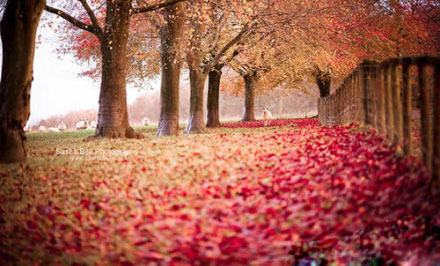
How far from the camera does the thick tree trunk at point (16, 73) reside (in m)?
9.59

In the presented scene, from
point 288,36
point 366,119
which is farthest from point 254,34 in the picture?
point 366,119

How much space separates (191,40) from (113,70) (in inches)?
215

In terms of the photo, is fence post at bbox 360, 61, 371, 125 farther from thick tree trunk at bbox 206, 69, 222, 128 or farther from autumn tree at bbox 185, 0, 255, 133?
thick tree trunk at bbox 206, 69, 222, 128

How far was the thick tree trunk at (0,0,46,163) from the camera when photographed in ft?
31.4

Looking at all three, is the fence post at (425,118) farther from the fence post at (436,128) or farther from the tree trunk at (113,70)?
the tree trunk at (113,70)

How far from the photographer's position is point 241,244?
483cm

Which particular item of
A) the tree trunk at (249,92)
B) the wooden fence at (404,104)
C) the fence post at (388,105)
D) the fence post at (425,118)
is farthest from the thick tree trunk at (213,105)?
the fence post at (425,118)

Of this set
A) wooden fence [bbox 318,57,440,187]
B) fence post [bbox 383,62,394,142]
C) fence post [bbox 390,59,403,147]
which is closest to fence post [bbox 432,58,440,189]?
wooden fence [bbox 318,57,440,187]

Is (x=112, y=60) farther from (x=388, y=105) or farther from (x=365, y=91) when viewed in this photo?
(x=388, y=105)

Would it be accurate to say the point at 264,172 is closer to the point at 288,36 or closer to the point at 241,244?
the point at 241,244

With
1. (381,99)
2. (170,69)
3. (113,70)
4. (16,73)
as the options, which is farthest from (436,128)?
(170,69)

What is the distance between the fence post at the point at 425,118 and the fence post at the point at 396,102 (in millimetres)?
672

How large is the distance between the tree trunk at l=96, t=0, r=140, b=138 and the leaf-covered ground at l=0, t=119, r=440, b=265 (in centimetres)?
620

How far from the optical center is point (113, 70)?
571 inches
